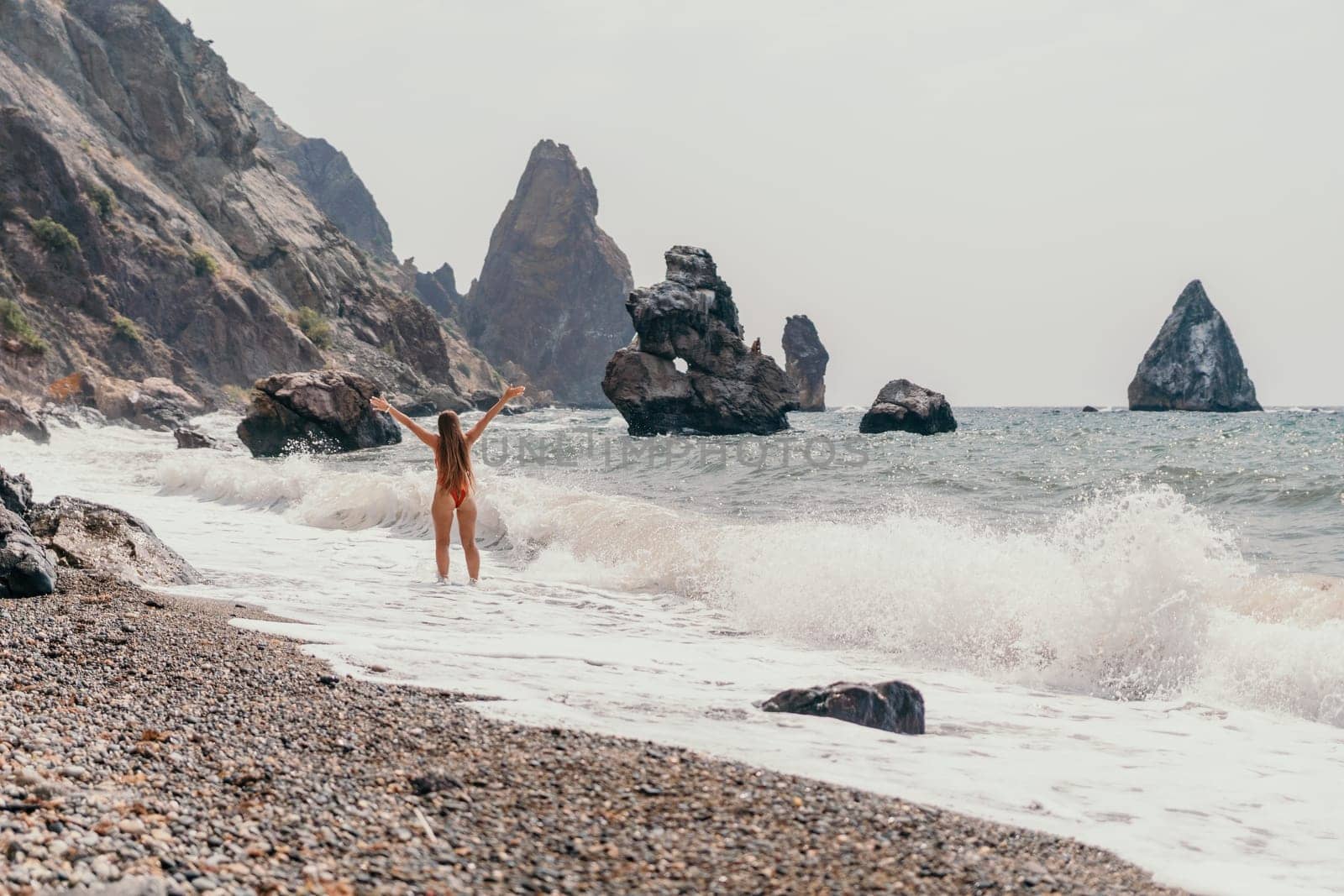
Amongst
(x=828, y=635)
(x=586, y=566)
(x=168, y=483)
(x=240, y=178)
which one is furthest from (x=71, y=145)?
(x=828, y=635)

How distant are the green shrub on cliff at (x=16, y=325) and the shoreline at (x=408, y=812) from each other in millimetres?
49864

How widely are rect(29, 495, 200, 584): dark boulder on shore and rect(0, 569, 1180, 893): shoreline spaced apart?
392 cm

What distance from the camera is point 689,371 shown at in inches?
2151

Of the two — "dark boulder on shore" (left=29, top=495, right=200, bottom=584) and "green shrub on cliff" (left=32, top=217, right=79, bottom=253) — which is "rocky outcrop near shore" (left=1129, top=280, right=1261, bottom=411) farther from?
"dark boulder on shore" (left=29, top=495, right=200, bottom=584)

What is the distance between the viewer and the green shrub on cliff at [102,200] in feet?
190

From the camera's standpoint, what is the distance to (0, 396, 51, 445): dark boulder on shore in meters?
29.5

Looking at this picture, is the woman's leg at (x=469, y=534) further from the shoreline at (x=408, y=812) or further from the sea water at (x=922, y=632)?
the shoreline at (x=408, y=812)

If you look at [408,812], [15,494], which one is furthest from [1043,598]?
[15,494]

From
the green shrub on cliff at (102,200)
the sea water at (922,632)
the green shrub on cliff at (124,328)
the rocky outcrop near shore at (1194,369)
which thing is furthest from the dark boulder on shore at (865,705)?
the rocky outcrop near shore at (1194,369)

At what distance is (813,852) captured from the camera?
9.86 ft

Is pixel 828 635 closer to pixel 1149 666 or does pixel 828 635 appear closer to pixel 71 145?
pixel 1149 666

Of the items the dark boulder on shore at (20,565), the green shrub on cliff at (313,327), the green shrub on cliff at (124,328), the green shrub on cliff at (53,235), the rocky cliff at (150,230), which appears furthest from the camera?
the green shrub on cliff at (313,327)

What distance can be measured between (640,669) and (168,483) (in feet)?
57.3

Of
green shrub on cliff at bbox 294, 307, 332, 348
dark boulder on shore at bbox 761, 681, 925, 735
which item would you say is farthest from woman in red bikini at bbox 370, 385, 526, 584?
green shrub on cliff at bbox 294, 307, 332, 348
